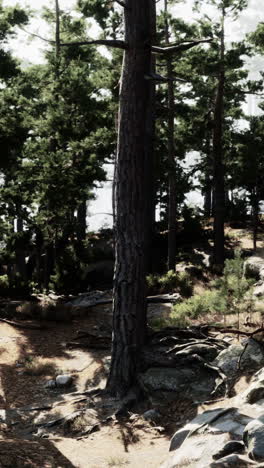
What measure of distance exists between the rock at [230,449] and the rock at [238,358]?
3083mm

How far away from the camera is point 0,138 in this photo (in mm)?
17469

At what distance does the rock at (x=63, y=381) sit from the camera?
32.9 feet

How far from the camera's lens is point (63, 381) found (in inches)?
395

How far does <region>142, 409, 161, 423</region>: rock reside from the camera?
7.93 metres

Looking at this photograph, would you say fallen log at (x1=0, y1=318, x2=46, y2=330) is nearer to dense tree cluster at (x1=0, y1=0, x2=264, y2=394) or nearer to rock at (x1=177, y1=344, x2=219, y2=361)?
dense tree cluster at (x1=0, y1=0, x2=264, y2=394)

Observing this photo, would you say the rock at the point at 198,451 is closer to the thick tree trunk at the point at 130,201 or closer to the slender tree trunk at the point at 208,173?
the thick tree trunk at the point at 130,201

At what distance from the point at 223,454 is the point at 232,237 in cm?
2327

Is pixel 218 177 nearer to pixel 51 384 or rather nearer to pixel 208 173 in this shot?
pixel 208 173

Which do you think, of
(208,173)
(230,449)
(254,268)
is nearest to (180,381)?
(230,449)

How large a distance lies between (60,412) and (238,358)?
10.9ft

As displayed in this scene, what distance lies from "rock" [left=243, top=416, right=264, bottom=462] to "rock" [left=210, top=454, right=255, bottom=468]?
10 cm

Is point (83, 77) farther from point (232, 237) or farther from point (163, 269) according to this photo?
point (232, 237)

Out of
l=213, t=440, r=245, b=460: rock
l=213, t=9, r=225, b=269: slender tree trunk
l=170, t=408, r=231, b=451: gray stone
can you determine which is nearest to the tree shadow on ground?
l=170, t=408, r=231, b=451: gray stone

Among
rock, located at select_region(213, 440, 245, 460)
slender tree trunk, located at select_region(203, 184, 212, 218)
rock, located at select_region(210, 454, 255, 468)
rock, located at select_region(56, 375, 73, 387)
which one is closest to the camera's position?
rock, located at select_region(210, 454, 255, 468)
